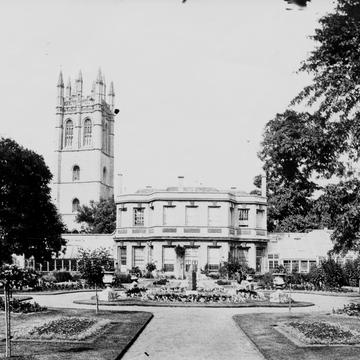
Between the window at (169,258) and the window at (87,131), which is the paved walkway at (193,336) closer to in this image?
the window at (169,258)

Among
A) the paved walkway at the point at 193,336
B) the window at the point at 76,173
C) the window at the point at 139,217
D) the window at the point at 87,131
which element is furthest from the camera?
the window at the point at 87,131

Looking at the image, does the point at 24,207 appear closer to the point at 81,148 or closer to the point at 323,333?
the point at 323,333

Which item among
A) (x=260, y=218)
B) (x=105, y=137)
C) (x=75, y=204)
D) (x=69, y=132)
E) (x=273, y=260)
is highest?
(x=69, y=132)

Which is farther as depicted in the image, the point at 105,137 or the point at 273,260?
the point at 105,137

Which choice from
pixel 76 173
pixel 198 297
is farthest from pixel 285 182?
pixel 76 173

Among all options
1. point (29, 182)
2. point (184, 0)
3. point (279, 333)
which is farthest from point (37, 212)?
point (184, 0)

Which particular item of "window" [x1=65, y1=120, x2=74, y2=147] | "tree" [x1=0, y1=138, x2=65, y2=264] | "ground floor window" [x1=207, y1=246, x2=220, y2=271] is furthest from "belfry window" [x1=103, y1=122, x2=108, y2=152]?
"tree" [x1=0, y1=138, x2=65, y2=264]

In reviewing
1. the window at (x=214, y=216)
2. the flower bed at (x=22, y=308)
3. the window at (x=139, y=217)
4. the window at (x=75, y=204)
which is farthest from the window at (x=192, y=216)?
the window at (x=75, y=204)
